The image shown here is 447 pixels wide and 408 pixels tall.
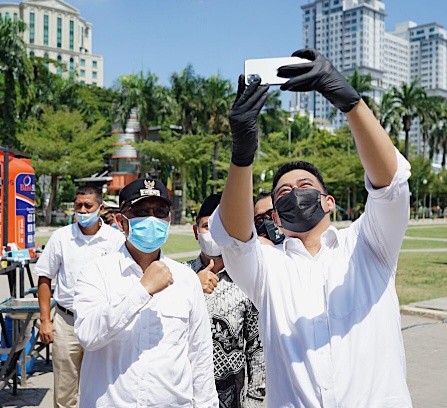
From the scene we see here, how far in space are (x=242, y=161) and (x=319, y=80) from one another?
35 cm

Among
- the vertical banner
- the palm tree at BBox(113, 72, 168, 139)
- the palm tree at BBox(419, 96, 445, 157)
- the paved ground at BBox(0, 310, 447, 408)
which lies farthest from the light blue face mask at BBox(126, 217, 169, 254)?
the palm tree at BBox(419, 96, 445, 157)

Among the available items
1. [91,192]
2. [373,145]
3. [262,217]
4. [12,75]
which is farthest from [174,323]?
[12,75]

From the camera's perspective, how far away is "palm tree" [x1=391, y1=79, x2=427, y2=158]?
60656 mm

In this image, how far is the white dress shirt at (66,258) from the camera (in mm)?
5133

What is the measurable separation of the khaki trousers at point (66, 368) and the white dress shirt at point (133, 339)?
1999 millimetres

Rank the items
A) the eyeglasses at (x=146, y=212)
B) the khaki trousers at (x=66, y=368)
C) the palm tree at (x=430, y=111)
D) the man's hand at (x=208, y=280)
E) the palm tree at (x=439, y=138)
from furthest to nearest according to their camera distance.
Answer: the palm tree at (x=439, y=138)
the palm tree at (x=430, y=111)
the khaki trousers at (x=66, y=368)
the man's hand at (x=208, y=280)
the eyeglasses at (x=146, y=212)

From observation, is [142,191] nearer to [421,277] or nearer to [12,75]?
[421,277]

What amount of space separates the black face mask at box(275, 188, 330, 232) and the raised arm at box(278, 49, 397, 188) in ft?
1.36

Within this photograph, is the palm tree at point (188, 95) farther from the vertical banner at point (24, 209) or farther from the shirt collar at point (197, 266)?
the shirt collar at point (197, 266)

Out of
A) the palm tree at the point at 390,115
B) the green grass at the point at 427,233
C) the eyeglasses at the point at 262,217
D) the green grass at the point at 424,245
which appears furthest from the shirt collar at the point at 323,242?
the palm tree at the point at 390,115

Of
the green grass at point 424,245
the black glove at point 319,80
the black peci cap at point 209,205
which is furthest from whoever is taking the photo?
the green grass at point 424,245

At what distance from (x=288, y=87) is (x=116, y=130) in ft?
179

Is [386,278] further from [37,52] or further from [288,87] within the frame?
[37,52]

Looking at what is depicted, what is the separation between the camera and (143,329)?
108 inches
